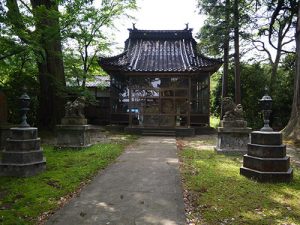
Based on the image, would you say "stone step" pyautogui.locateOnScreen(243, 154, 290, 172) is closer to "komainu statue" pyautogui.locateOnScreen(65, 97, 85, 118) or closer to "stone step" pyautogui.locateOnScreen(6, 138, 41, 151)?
"stone step" pyautogui.locateOnScreen(6, 138, 41, 151)

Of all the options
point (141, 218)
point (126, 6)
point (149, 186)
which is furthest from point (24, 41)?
point (126, 6)

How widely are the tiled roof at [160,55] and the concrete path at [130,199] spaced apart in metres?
11.7

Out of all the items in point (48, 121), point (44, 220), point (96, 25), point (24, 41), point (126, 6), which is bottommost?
point (44, 220)

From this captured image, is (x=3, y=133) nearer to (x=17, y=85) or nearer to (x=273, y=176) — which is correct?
(x=17, y=85)

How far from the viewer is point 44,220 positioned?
4762 mm

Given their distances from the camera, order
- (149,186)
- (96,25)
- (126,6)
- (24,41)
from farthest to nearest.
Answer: (126,6) → (96,25) → (24,41) → (149,186)

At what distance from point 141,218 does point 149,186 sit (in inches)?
72.3

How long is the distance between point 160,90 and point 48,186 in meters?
13.7

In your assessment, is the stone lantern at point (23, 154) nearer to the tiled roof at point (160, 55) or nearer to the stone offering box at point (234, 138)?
the stone offering box at point (234, 138)

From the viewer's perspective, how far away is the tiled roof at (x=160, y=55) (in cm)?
1973

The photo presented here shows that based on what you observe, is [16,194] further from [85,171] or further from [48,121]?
[48,121]

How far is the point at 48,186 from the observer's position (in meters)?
6.57

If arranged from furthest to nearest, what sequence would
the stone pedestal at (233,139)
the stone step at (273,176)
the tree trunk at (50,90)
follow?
1. the tree trunk at (50,90)
2. the stone pedestal at (233,139)
3. the stone step at (273,176)

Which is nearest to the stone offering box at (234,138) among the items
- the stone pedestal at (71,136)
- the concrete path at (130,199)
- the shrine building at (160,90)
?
the concrete path at (130,199)
